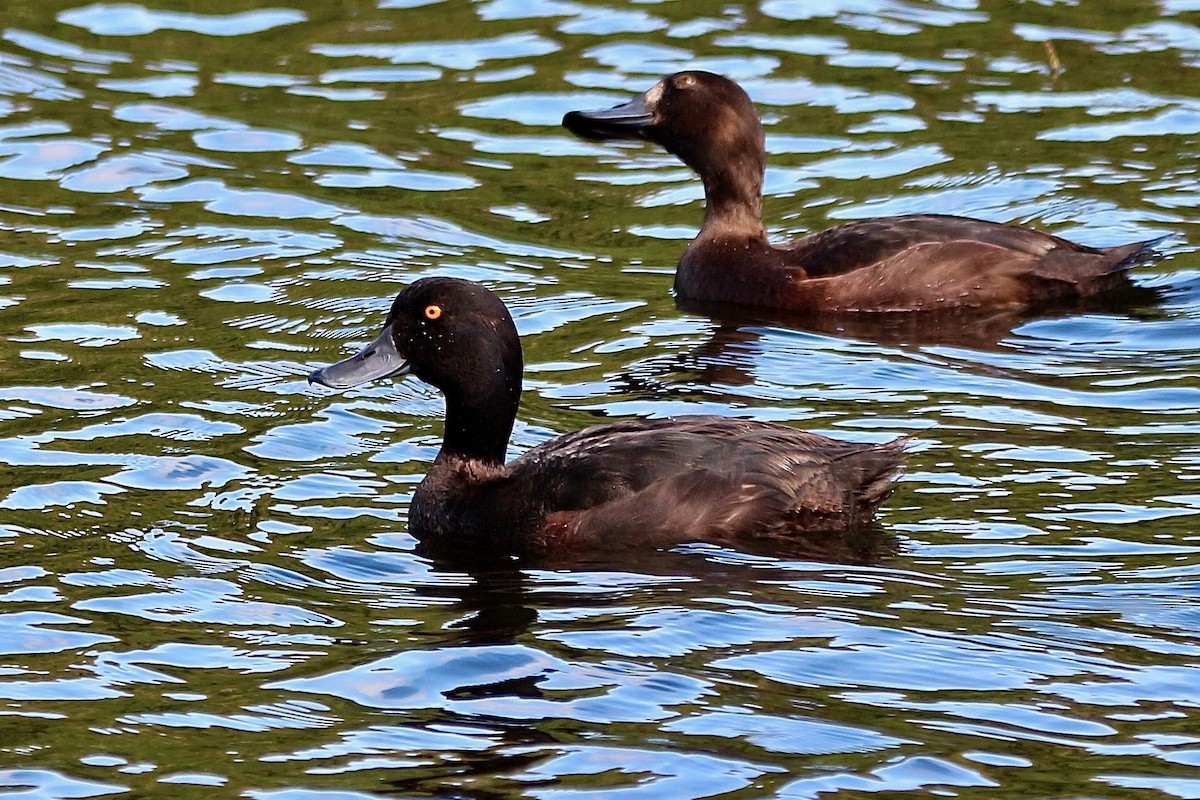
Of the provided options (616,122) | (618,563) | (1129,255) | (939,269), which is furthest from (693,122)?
(618,563)

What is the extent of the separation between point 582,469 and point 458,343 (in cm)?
82

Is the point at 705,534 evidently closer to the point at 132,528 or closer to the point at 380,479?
the point at 380,479

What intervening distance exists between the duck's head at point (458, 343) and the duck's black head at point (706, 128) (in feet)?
13.4

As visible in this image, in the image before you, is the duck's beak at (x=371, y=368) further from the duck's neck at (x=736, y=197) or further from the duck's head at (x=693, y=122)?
the duck's head at (x=693, y=122)

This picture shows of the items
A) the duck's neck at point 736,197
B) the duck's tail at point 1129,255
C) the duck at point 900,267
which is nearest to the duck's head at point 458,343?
the duck at point 900,267

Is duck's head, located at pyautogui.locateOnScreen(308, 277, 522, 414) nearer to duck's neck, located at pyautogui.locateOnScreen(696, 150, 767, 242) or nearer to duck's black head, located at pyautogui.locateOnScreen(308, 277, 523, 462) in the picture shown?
duck's black head, located at pyautogui.locateOnScreen(308, 277, 523, 462)

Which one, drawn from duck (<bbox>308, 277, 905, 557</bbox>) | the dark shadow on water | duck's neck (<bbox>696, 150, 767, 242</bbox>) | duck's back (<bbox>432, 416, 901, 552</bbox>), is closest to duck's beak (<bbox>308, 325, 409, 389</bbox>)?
duck (<bbox>308, 277, 905, 557</bbox>)

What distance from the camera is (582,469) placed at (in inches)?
332

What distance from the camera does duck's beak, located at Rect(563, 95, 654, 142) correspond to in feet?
42.6

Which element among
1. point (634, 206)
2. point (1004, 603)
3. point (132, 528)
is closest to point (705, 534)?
point (1004, 603)

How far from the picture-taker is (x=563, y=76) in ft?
51.9

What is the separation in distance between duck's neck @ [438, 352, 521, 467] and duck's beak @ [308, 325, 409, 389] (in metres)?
0.30

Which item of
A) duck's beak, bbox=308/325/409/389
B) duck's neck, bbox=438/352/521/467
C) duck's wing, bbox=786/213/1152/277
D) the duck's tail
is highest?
duck's wing, bbox=786/213/1152/277

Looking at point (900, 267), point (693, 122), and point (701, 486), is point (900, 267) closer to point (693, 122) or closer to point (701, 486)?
point (693, 122)
